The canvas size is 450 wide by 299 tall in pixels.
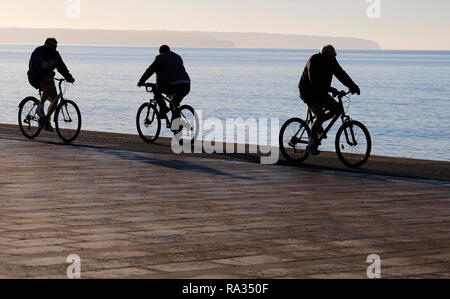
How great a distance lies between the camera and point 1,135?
17.9m

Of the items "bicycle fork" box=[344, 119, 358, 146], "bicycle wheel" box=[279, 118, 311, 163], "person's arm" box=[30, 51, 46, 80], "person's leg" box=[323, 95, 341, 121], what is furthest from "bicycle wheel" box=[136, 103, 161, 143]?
"bicycle fork" box=[344, 119, 358, 146]

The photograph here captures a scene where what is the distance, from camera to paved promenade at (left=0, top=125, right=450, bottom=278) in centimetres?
651

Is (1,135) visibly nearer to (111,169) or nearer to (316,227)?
(111,169)

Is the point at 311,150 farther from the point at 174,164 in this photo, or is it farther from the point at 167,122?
the point at 167,122

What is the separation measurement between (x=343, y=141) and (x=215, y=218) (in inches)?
195

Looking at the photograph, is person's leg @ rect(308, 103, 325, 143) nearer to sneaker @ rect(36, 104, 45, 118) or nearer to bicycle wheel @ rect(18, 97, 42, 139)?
sneaker @ rect(36, 104, 45, 118)

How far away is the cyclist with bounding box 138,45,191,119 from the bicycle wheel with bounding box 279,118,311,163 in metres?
2.73

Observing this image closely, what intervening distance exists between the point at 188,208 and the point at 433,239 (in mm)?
2630

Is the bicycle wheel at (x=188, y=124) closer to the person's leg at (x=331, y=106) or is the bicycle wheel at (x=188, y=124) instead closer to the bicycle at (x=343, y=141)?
the bicycle at (x=343, y=141)

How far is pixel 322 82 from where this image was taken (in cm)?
1334

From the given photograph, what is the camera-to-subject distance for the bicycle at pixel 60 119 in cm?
1639

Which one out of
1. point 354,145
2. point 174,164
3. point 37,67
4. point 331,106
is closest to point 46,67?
point 37,67

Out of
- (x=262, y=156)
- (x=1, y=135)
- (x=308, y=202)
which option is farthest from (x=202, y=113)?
(x=308, y=202)

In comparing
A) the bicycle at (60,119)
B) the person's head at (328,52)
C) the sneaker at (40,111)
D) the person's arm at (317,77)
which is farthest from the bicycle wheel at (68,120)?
the person's head at (328,52)
